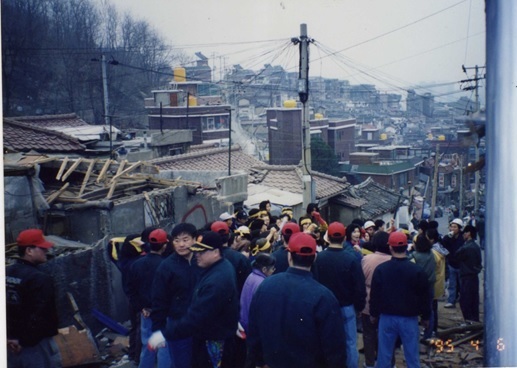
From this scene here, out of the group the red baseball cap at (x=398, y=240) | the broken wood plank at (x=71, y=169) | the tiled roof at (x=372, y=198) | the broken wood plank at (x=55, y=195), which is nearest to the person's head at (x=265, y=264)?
the red baseball cap at (x=398, y=240)

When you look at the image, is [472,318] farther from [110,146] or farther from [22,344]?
[110,146]

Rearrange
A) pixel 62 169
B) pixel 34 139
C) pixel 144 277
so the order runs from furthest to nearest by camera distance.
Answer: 1. pixel 34 139
2. pixel 62 169
3. pixel 144 277

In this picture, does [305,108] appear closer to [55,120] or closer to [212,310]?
[55,120]

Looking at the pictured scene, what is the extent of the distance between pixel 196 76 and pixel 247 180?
2136mm

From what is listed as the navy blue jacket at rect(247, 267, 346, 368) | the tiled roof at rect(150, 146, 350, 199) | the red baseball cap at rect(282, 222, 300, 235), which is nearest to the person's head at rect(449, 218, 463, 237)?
the red baseball cap at rect(282, 222, 300, 235)

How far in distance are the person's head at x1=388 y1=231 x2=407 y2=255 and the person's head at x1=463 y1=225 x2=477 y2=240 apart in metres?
2.00

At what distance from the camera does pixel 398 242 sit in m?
3.85

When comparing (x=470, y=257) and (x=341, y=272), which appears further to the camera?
(x=470, y=257)

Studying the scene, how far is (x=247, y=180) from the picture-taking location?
7.89 metres

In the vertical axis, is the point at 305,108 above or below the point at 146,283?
above

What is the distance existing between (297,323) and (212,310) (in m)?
0.70

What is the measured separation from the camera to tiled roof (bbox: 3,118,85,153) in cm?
568

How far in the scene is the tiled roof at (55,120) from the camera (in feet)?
20.5

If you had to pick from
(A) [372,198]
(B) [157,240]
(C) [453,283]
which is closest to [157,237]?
(B) [157,240]
